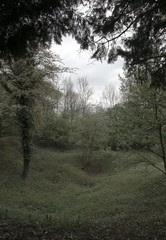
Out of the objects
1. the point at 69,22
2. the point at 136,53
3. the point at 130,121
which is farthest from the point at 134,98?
the point at 69,22

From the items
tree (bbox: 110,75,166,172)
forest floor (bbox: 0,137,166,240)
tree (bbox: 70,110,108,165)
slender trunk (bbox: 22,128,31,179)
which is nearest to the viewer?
forest floor (bbox: 0,137,166,240)

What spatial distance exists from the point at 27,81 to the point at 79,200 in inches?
306

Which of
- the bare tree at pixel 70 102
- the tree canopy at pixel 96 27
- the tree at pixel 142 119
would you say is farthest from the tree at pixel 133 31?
the bare tree at pixel 70 102

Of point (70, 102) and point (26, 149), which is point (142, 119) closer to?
point (26, 149)

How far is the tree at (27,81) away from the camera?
643 inches

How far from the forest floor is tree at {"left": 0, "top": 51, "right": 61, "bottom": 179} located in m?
2.58

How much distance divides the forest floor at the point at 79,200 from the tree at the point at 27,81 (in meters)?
2.58

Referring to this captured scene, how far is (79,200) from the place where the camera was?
49.0 feet

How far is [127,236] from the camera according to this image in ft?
18.4

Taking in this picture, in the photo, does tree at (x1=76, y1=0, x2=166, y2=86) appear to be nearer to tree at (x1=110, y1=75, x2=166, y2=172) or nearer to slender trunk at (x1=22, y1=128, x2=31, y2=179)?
tree at (x1=110, y1=75, x2=166, y2=172)

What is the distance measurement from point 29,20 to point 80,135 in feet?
69.3

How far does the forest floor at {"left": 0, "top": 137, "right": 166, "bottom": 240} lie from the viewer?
5766mm

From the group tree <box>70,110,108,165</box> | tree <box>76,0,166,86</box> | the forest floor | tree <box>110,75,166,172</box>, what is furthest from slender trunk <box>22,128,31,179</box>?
tree <box>76,0,166,86</box>

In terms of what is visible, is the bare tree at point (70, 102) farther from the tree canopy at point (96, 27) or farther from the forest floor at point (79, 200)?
the tree canopy at point (96, 27)
